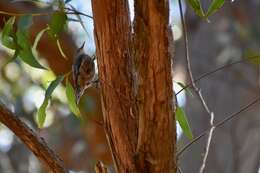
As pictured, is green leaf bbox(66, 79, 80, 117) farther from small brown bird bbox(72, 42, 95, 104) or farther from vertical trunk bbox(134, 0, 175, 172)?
vertical trunk bbox(134, 0, 175, 172)

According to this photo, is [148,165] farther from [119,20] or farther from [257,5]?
[257,5]

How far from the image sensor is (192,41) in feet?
9.03

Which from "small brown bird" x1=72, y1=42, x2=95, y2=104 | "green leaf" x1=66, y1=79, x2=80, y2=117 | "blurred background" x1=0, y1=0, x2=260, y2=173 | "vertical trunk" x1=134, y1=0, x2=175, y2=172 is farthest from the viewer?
"blurred background" x1=0, y1=0, x2=260, y2=173

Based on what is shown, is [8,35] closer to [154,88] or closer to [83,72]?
[83,72]

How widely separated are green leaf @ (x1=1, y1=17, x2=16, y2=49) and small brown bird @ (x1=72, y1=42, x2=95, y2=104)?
0.47ft

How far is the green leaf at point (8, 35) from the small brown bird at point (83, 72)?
0.14 m

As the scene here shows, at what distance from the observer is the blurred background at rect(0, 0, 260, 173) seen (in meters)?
2.33

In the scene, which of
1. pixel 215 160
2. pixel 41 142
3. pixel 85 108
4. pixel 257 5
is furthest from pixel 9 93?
pixel 41 142

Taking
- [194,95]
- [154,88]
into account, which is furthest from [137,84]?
[194,95]

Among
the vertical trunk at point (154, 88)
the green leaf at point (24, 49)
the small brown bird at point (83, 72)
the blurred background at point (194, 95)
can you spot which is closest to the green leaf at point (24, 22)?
the green leaf at point (24, 49)

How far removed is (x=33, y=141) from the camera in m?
0.82

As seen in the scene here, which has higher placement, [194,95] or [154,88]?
[154,88]

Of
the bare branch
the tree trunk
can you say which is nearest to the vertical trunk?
the tree trunk

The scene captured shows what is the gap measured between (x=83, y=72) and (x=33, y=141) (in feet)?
0.35
